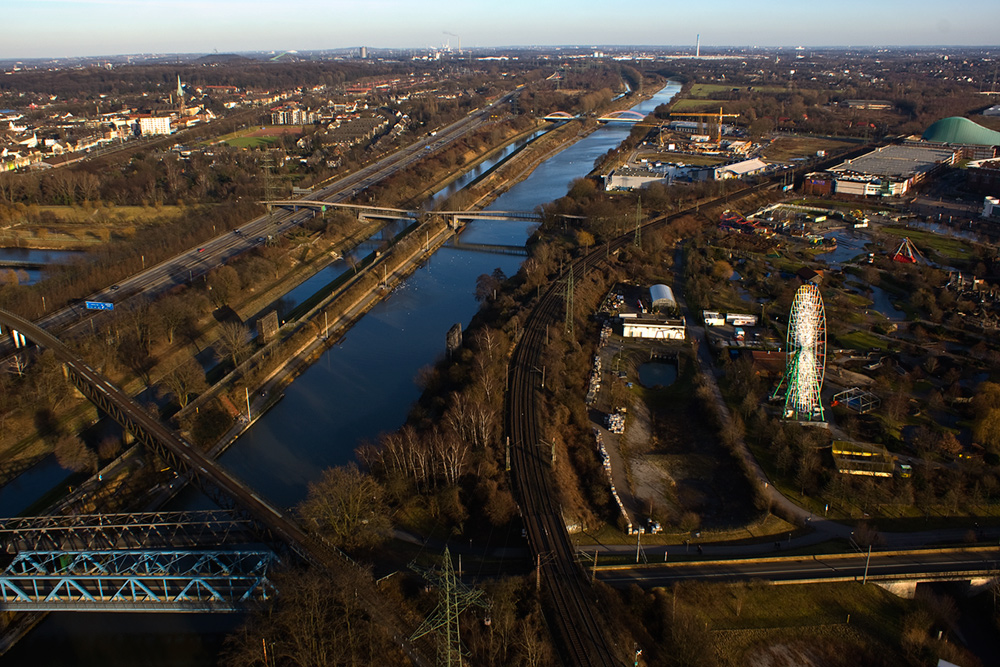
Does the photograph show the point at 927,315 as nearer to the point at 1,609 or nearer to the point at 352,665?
the point at 352,665

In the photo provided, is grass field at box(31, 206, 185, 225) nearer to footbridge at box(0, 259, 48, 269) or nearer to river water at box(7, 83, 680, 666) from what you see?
footbridge at box(0, 259, 48, 269)

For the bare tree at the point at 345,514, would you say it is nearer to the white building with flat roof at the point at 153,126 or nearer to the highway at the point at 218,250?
the highway at the point at 218,250

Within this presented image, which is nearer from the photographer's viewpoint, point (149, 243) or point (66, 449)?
point (66, 449)

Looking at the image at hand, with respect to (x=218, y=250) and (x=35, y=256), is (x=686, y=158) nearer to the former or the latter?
(x=218, y=250)

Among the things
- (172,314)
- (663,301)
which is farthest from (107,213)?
(663,301)

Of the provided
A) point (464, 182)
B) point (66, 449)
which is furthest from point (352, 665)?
point (464, 182)

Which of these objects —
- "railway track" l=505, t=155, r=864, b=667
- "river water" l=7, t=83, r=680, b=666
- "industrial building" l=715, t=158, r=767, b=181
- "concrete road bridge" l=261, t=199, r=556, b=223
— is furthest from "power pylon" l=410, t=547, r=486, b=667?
"industrial building" l=715, t=158, r=767, b=181

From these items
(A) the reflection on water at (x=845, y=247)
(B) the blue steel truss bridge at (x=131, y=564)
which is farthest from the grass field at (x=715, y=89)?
(B) the blue steel truss bridge at (x=131, y=564)
